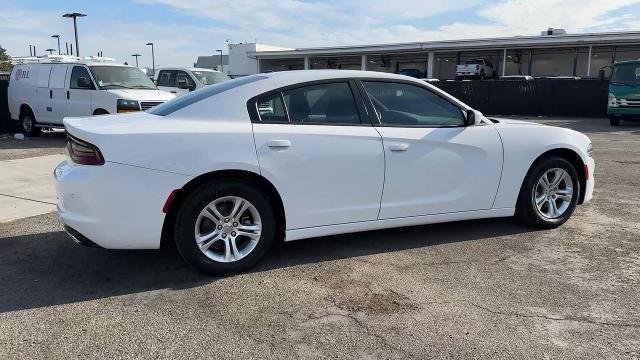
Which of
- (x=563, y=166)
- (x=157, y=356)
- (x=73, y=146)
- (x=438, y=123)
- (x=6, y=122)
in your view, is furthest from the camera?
(x=6, y=122)

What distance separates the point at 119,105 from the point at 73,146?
8.13m

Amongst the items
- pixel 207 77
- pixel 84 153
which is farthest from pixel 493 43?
pixel 84 153

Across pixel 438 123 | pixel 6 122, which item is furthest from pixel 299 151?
pixel 6 122

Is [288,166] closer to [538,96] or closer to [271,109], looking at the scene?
[271,109]

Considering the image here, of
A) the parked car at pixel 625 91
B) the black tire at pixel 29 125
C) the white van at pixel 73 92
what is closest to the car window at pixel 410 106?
the white van at pixel 73 92

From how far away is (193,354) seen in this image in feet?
9.77

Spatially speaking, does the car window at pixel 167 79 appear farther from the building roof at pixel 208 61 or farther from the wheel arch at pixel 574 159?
the building roof at pixel 208 61

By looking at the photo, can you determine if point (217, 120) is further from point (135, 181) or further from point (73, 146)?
point (73, 146)

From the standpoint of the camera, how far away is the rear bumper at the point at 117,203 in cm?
372

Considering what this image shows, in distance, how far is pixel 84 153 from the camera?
384cm

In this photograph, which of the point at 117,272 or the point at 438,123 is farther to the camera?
the point at 438,123

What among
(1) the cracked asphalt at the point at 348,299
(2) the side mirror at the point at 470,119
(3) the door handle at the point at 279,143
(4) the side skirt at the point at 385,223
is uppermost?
(2) the side mirror at the point at 470,119

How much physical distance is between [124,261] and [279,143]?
1675 millimetres

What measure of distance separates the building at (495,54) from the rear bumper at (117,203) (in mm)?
37809
